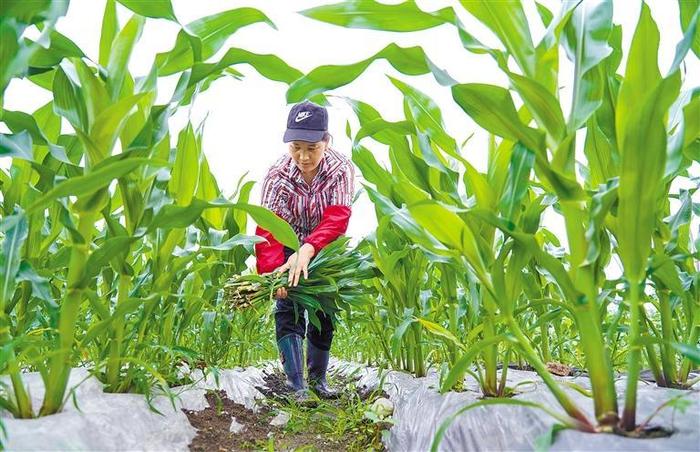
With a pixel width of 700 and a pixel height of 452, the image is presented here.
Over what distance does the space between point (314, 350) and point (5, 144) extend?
1.81 meters

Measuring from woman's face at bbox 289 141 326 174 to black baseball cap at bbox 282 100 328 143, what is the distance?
42 millimetres

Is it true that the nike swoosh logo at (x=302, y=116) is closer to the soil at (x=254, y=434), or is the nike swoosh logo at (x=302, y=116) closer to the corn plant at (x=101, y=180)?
the corn plant at (x=101, y=180)

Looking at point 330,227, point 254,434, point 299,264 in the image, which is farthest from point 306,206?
point 254,434

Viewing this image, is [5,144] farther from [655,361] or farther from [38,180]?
[655,361]

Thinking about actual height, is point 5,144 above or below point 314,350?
above

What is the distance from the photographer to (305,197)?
2625 millimetres

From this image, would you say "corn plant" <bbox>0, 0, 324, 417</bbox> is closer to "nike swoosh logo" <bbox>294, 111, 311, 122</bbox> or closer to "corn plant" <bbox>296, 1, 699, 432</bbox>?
"corn plant" <bbox>296, 1, 699, 432</bbox>

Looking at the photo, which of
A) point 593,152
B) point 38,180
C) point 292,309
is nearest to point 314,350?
point 292,309

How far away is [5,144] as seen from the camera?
3.59ft

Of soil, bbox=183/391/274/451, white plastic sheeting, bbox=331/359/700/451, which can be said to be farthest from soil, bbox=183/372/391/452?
white plastic sheeting, bbox=331/359/700/451

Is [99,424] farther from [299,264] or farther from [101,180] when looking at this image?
[299,264]

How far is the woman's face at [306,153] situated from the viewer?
8.00 feet

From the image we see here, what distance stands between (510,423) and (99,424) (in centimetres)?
83

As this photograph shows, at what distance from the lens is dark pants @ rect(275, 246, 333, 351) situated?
256 cm
